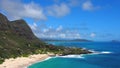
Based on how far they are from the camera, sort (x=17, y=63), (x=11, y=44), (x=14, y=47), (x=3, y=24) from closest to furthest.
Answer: (x=17, y=63)
(x=14, y=47)
(x=11, y=44)
(x=3, y=24)

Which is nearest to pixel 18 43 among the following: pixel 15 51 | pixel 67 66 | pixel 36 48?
pixel 36 48

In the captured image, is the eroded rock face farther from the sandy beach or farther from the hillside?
the sandy beach

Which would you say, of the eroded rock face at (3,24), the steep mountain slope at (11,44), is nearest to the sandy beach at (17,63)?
the steep mountain slope at (11,44)

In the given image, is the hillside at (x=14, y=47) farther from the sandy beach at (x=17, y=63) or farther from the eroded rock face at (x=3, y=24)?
the sandy beach at (x=17, y=63)

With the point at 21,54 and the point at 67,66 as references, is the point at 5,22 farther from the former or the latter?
the point at 67,66

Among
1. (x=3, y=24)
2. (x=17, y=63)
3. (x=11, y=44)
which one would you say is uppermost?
(x=3, y=24)

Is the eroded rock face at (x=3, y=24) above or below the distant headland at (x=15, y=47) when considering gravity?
above

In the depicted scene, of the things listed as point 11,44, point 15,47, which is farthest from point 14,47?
point 11,44

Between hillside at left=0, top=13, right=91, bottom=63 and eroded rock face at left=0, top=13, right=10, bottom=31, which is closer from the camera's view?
hillside at left=0, top=13, right=91, bottom=63

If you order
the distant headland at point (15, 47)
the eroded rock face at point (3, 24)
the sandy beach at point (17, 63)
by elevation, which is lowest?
the sandy beach at point (17, 63)

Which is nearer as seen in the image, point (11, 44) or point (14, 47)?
point (14, 47)

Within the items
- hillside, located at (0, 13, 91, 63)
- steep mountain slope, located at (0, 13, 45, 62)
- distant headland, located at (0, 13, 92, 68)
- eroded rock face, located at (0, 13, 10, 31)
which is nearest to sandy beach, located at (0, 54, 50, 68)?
distant headland, located at (0, 13, 92, 68)

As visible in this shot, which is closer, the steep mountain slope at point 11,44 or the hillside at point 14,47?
the steep mountain slope at point 11,44

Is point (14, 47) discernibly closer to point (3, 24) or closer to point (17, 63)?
point (3, 24)
